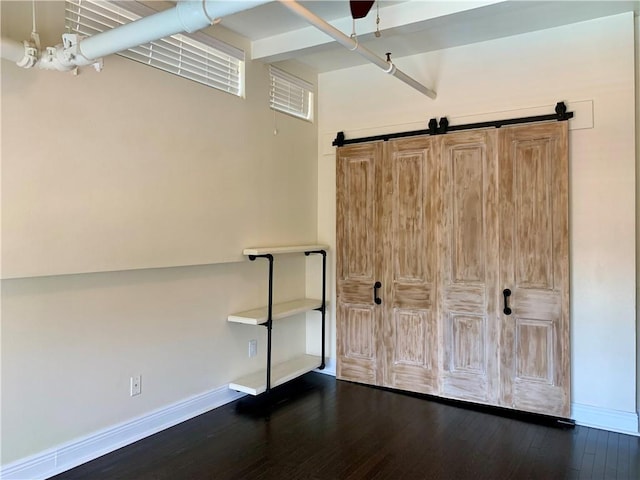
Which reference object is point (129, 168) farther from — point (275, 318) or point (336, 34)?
point (275, 318)

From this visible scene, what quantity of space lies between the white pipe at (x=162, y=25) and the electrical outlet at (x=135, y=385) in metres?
1.98

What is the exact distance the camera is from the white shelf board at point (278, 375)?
3668 millimetres

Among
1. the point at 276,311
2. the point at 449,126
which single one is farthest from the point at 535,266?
the point at 276,311

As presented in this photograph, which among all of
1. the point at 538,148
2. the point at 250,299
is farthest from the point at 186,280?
the point at 538,148

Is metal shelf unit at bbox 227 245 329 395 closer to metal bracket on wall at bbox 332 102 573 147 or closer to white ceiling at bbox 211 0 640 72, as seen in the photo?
metal bracket on wall at bbox 332 102 573 147

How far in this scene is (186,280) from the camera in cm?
339

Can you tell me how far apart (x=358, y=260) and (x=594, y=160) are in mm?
2086

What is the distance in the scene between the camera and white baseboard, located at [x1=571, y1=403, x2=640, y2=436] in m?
3.26

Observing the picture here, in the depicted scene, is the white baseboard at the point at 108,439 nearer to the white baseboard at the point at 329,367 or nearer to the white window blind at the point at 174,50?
the white baseboard at the point at 329,367

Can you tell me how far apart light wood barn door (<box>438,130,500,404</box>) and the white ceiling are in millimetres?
803

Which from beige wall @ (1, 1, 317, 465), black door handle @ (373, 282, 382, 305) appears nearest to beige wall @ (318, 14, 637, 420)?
black door handle @ (373, 282, 382, 305)

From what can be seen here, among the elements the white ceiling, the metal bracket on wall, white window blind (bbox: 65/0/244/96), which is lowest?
the metal bracket on wall

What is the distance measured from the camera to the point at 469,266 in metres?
3.80

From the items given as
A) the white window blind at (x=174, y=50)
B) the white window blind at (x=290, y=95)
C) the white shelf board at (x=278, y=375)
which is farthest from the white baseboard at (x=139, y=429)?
the white window blind at (x=290, y=95)
